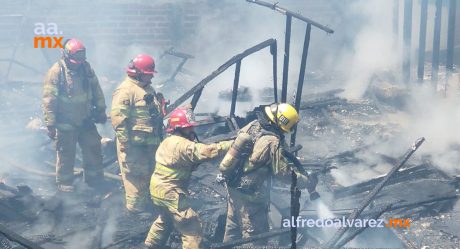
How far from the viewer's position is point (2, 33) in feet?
48.6

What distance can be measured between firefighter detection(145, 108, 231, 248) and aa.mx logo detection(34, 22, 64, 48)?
993 cm

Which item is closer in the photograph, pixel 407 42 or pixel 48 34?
pixel 407 42

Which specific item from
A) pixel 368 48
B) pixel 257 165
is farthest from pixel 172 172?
pixel 368 48

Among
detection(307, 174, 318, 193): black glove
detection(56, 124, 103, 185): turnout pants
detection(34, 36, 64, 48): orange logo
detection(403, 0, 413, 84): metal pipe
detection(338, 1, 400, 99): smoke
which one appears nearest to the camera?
detection(307, 174, 318, 193): black glove

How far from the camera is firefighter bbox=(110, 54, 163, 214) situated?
23.6 ft

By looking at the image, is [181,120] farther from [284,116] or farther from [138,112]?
[138,112]

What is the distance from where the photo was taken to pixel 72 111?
816cm

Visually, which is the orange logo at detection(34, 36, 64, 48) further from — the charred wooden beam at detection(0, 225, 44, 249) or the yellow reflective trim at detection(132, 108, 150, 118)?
the charred wooden beam at detection(0, 225, 44, 249)

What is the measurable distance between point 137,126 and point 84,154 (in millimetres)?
1706

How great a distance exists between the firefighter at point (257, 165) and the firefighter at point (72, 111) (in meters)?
3.25

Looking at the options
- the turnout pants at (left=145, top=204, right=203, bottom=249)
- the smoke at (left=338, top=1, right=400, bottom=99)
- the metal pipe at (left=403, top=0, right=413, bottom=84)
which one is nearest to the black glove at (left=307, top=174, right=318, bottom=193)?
the turnout pants at (left=145, top=204, right=203, bottom=249)

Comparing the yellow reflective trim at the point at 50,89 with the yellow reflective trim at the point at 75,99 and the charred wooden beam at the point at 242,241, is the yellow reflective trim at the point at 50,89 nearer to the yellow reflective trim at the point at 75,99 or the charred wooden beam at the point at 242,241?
the yellow reflective trim at the point at 75,99

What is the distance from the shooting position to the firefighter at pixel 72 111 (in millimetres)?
7988

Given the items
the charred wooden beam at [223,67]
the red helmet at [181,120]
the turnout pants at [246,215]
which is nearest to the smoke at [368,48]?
the charred wooden beam at [223,67]
